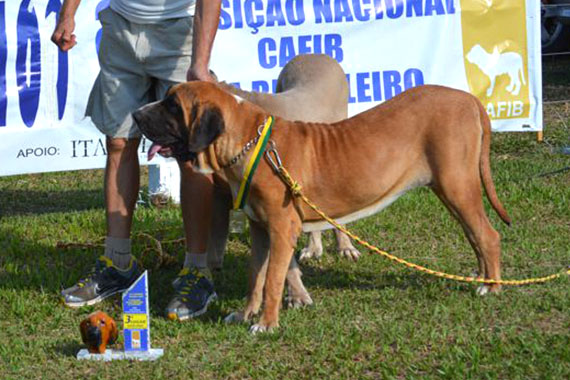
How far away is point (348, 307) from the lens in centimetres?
506

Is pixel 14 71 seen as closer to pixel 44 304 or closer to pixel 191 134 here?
pixel 44 304

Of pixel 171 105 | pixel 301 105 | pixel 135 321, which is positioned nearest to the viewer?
pixel 135 321

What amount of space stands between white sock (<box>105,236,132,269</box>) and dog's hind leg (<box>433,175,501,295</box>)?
5.86ft

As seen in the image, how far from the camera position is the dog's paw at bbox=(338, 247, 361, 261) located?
6156mm

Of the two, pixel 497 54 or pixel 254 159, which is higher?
pixel 254 159

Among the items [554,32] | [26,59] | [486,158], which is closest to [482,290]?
[486,158]

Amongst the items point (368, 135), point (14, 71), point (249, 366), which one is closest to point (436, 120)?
point (368, 135)

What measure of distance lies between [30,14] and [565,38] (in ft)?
32.0

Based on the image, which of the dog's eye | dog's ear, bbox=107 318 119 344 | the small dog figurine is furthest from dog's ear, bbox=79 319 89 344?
the dog's eye

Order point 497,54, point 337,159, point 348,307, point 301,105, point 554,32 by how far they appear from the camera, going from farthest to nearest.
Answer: point 554,32 < point 497,54 < point 301,105 < point 348,307 < point 337,159

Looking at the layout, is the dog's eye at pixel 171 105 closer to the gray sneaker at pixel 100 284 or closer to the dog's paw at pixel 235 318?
the dog's paw at pixel 235 318

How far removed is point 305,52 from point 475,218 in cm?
331

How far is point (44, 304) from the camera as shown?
5270 millimetres

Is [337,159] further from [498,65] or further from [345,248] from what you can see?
[498,65]
